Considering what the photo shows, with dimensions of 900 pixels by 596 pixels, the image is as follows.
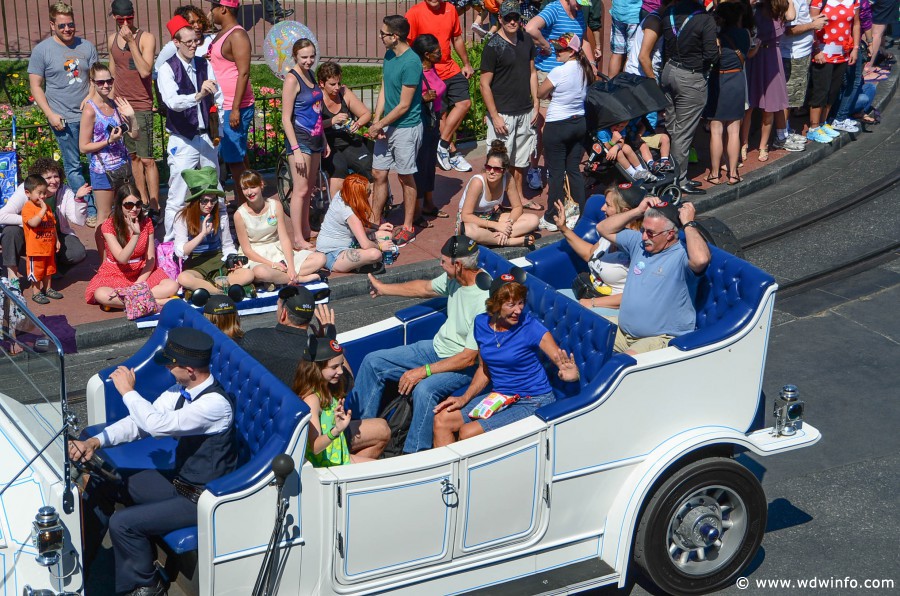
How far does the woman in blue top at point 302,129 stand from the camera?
31.5 feet

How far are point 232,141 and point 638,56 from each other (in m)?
4.17

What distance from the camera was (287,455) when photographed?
4637mm

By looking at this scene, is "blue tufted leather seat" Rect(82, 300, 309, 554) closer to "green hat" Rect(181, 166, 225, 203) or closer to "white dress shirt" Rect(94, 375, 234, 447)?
"white dress shirt" Rect(94, 375, 234, 447)

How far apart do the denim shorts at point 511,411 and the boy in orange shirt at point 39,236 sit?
427 cm

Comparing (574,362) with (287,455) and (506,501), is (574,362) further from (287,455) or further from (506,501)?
(287,455)

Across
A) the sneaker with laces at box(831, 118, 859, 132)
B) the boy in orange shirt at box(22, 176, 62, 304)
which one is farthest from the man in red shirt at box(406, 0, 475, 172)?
the sneaker with laces at box(831, 118, 859, 132)

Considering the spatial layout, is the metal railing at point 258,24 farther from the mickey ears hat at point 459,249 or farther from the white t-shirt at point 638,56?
the mickey ears hat at point 459,249

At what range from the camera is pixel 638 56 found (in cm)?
1128

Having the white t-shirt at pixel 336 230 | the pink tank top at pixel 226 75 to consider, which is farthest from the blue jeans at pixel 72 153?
the white t-shirt at pixel 336 230

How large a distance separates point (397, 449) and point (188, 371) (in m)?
1.49

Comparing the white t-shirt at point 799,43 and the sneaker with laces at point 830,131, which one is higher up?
the white t-shirt at point 799,43

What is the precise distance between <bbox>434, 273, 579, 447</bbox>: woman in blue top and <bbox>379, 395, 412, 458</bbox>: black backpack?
33 cm

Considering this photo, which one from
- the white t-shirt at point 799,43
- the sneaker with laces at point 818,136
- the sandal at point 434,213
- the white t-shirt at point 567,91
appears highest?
the white t-shirt at point 799,43

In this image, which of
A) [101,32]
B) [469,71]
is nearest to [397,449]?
[469,71]
